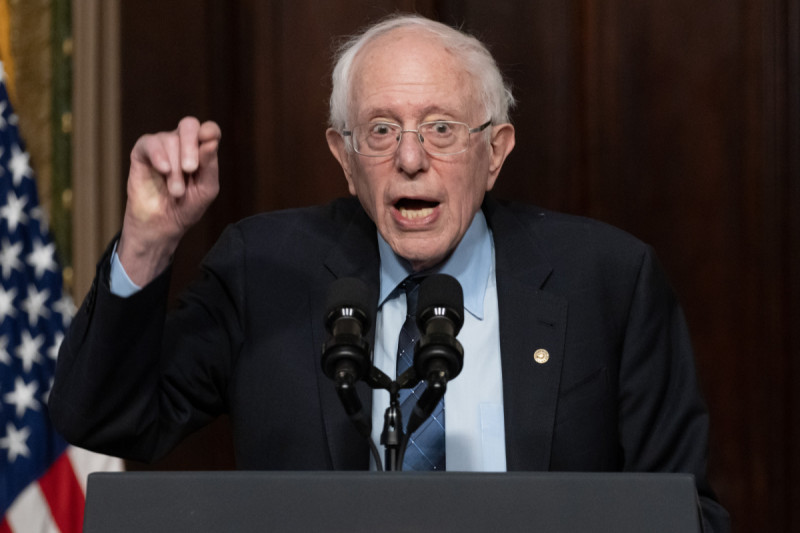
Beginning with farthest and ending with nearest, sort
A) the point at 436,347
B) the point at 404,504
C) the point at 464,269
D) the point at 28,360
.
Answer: the point at 28,360 < the point at 464,269 < the point at 436,347 < the point at 404,504

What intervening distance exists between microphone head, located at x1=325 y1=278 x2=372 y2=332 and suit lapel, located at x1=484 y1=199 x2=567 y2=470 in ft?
2.17

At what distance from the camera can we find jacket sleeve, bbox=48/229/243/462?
5.68ft

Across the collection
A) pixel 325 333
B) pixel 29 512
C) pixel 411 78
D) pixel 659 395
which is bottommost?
pixel 29 512

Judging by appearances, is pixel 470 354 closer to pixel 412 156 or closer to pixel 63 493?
pixel 412 156

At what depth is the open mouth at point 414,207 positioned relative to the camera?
1.93 metres

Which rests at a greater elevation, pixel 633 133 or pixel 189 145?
pixel 189 145

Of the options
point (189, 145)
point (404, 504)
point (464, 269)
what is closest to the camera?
point (404, 504)

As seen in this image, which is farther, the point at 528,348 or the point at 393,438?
the point at 528,348

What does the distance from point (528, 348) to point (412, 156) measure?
39 cm

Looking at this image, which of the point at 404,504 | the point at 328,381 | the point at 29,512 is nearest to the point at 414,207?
the point at 328,381

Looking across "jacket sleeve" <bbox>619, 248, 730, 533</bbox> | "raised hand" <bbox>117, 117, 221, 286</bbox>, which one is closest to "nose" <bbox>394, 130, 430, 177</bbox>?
"raised hand" <bbox>117, 117, 221, 286</bbox>

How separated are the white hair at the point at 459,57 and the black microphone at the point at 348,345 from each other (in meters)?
0.83

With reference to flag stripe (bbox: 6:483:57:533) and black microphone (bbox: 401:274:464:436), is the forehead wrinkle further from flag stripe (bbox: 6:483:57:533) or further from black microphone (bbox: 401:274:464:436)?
flag stripe (bbox: 6:483:57:533)

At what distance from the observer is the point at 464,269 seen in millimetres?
2039
